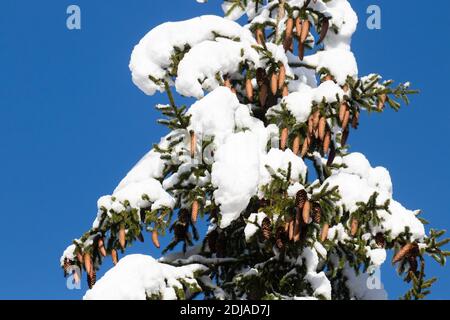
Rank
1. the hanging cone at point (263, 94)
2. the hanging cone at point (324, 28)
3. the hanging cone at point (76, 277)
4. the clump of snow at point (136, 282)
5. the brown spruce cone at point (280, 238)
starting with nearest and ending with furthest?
the clump of snow at point (136, 282) < the brown spruce cone at point (280, 238) < the hanging cone at point (76, 277) < the hanging cone at point (263, 94) < the hanging cone at point (324, 28)

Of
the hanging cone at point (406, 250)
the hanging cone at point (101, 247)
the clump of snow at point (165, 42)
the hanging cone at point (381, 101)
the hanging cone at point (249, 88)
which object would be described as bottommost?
the hanging cone at point (406, 250)

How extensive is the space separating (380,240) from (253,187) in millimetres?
2468

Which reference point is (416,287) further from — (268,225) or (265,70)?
(265,70)

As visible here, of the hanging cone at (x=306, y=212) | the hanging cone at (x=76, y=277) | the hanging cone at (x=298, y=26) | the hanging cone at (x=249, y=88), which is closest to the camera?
the hanging cone at (x=306, y=212)

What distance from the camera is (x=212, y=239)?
12969 mm

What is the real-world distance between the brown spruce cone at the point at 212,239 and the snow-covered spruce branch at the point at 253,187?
0.7 inches

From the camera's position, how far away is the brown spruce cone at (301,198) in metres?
11.0

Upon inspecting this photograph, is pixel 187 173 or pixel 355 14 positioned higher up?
pixel 355 14

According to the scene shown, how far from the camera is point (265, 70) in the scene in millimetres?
13039

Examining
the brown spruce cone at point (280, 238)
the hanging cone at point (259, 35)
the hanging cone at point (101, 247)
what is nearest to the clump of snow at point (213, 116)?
the brown spruce cone at point (280, 238)

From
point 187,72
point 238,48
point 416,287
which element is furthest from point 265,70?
point 416,287

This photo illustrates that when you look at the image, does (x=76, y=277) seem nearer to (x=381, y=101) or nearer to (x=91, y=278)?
(x=91, y=278)

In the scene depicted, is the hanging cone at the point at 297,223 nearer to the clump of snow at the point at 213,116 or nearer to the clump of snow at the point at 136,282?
the clump of snow at the point at 213,116
